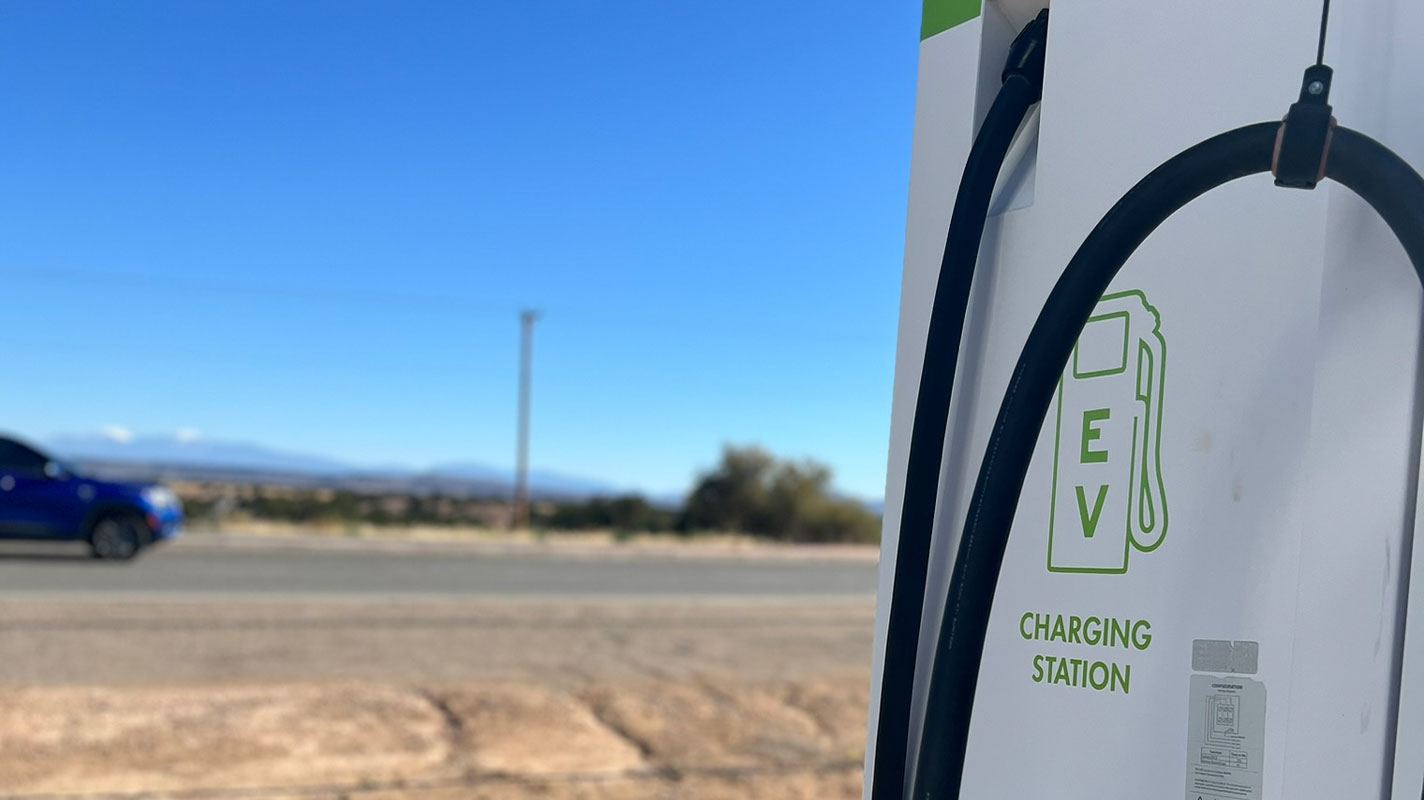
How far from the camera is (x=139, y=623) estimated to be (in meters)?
10.2

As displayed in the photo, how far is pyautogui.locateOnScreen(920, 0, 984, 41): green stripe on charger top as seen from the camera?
5.42 feet

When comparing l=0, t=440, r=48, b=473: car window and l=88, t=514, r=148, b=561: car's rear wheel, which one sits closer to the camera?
l=0, t=440, r=48, b=473: car window

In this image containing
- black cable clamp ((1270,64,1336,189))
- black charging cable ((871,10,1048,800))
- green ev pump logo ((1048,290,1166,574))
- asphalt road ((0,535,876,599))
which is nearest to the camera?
black cable clamp ((1270,64,1336,189))

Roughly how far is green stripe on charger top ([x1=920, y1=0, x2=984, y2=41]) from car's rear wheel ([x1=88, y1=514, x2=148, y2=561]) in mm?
16465

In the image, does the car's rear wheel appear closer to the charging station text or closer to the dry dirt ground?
the dry dirt ground

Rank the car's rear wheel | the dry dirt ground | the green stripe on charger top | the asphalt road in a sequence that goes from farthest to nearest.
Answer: the car's rear wheel, the asphalt road, the dry dirt ground, the green stripe on charger top

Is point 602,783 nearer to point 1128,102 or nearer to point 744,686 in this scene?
point 744,686

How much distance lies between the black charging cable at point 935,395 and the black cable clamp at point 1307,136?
1.55 ft

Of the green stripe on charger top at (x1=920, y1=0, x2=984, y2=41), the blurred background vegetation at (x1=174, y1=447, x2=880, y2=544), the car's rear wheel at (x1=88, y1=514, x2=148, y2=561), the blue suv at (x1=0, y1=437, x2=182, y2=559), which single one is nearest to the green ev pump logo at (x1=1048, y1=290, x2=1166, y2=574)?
the green stripe on charger top at (x1=920, y1=0, x2=984, y2=41)

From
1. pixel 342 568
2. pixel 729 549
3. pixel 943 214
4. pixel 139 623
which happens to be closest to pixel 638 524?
pixel 729 549

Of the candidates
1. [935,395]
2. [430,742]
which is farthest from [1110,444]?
[430,742]

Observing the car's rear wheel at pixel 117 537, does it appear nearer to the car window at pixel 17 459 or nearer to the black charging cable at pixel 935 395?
the car window at pixel 17 459

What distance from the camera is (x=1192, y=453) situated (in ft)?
3.87

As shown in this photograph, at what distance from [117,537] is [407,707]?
10467mm
